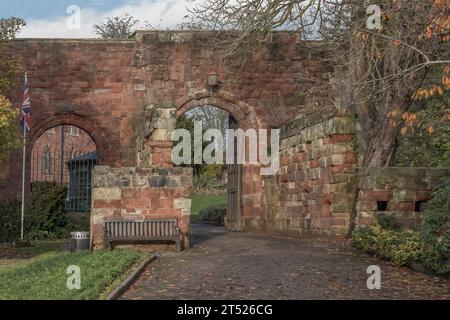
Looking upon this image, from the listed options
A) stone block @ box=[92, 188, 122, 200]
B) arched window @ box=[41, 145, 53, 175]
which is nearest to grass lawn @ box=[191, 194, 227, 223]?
arched window @ box=[41, 145, 53, 175]

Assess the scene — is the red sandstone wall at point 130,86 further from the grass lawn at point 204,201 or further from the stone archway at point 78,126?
the grass lawn at point 204,201

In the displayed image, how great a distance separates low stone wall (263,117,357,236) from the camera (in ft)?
47.4

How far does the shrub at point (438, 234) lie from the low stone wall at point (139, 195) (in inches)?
197

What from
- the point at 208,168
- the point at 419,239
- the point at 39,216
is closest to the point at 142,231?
the point at 419,239

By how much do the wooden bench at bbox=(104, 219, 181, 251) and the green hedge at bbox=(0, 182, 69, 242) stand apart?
246 inches

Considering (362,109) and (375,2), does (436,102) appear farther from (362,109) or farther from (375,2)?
(375,2)

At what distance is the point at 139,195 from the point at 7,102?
10.1 feet

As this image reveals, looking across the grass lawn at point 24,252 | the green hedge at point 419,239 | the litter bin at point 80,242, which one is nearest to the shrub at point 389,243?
the green hedge at point 419,239

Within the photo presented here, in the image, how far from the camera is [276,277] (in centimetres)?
959

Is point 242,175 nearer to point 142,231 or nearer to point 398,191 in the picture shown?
point 142,231
